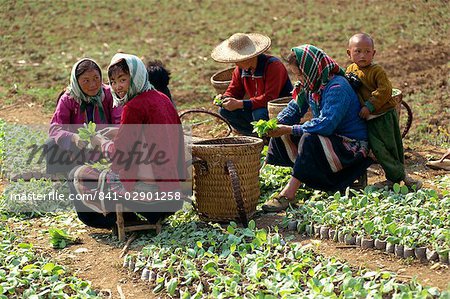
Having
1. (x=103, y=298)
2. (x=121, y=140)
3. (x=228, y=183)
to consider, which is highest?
(x=121, y=140)

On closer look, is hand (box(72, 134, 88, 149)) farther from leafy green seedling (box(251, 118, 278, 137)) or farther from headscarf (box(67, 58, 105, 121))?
leafy green seedling (box(251, 118, 278, 137))

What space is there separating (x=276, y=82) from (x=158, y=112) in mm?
2161

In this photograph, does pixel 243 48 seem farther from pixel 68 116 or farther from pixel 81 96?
pixel 68 116

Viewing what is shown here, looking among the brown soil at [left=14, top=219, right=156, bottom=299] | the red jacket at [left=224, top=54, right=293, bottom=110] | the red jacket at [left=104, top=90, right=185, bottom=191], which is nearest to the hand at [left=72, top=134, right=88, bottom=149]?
the red jacket at [left=104, top=90, right=185, bottom=191]

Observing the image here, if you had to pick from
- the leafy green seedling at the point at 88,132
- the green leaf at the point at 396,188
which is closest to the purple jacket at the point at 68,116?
the leafy green seedling at the point at 88,132

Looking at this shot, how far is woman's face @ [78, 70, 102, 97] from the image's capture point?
5.72 m

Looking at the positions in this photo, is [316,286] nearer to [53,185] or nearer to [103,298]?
[103,298]

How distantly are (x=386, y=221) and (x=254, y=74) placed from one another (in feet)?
8.73

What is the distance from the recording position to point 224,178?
17.3ft

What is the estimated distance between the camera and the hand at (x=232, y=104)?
22.6ft

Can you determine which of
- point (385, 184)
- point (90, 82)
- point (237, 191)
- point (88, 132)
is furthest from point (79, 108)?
point (385, 184)

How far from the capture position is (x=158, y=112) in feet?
16.1

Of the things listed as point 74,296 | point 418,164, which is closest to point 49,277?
point 74,296

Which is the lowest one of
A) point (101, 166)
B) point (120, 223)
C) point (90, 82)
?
point (120, 223)
